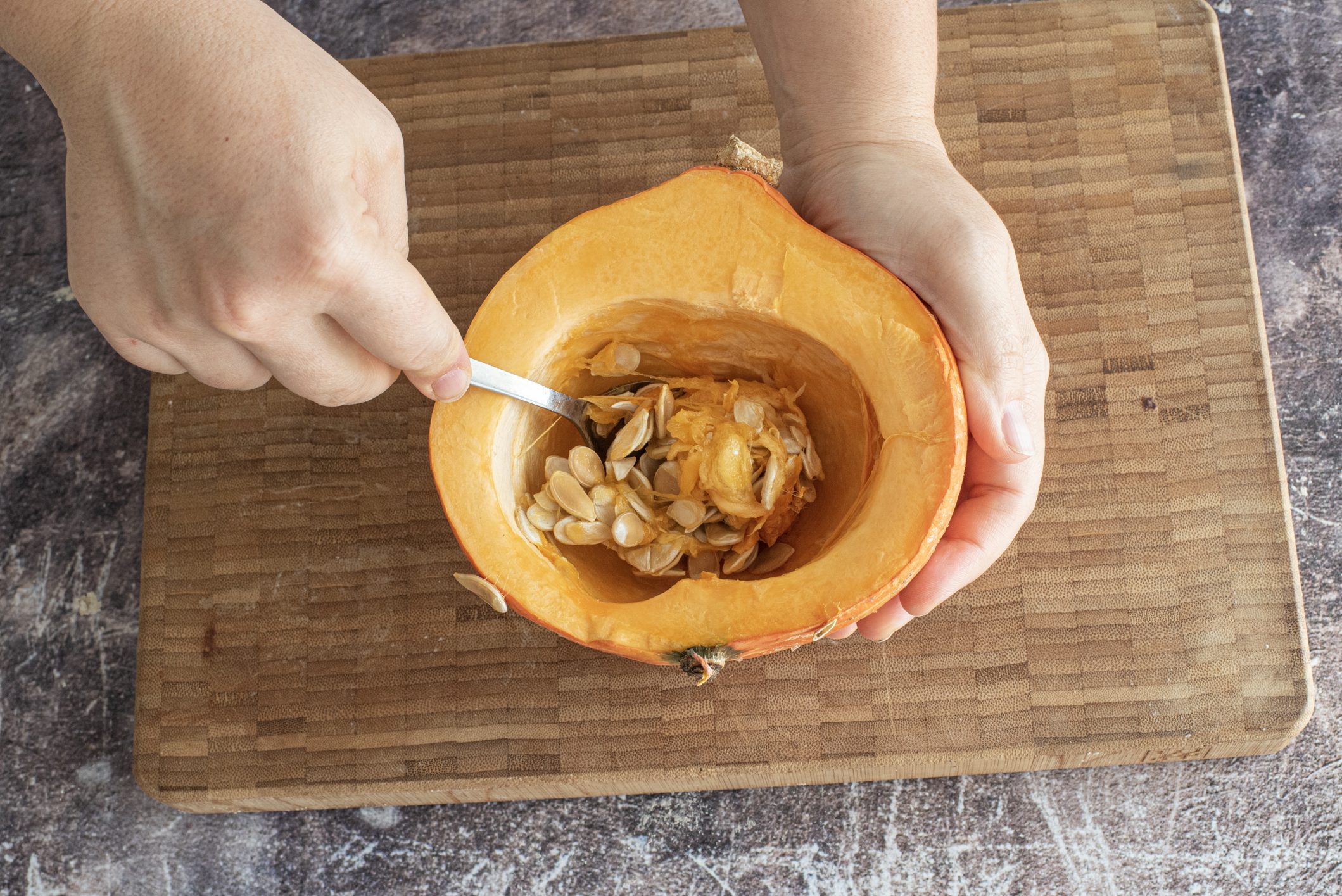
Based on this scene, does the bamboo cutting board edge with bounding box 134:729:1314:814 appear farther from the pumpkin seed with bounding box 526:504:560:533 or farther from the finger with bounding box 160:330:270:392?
the finger with bounding box 160:330:270:392

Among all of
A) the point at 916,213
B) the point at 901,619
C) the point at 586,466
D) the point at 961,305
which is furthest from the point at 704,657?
the point at 916,213

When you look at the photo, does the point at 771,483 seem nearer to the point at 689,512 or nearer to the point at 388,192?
the point at 689,512

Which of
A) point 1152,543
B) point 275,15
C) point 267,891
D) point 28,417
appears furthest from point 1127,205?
point 28,417

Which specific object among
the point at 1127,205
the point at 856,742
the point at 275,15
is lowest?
the point at 856,742

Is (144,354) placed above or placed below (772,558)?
above

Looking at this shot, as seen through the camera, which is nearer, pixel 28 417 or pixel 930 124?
pixel 930 124

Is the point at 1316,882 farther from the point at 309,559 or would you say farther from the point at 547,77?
the point at 547,77

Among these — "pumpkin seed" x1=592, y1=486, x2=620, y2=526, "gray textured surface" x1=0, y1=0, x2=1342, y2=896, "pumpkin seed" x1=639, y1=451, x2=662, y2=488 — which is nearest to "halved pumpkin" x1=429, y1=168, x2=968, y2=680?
"pumpkin seed" x1=592, y1=486, x2=620, y2=526
